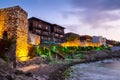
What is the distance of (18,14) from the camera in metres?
31.3

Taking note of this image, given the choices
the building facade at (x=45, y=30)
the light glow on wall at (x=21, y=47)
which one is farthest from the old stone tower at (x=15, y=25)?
the building facade at (x=45, y=30)

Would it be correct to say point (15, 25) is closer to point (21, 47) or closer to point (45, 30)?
point (21, 47)

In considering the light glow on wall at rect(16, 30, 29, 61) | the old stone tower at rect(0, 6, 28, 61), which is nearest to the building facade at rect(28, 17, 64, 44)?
the light glow on wall at rect(16, 30, 29, 61)

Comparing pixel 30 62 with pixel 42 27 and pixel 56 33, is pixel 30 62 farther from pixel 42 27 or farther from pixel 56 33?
pixel 56 33

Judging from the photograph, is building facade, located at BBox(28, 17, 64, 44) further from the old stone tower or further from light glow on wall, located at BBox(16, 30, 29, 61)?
the old stone tower

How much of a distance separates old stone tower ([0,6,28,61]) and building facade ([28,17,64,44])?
30.5 meters

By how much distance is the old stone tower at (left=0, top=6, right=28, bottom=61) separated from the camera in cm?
3095

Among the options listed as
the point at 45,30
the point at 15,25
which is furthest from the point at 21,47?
the point at 45,30

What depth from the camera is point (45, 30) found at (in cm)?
7469

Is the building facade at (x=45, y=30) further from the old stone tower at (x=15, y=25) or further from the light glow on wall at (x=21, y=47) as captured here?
the old stone tower at (x=15, y=25)

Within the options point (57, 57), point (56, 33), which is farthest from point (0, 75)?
point (56, 33)

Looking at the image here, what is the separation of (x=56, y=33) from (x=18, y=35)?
5152 centimetres

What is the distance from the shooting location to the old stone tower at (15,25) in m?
31.0

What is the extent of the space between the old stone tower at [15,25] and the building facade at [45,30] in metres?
30.5
